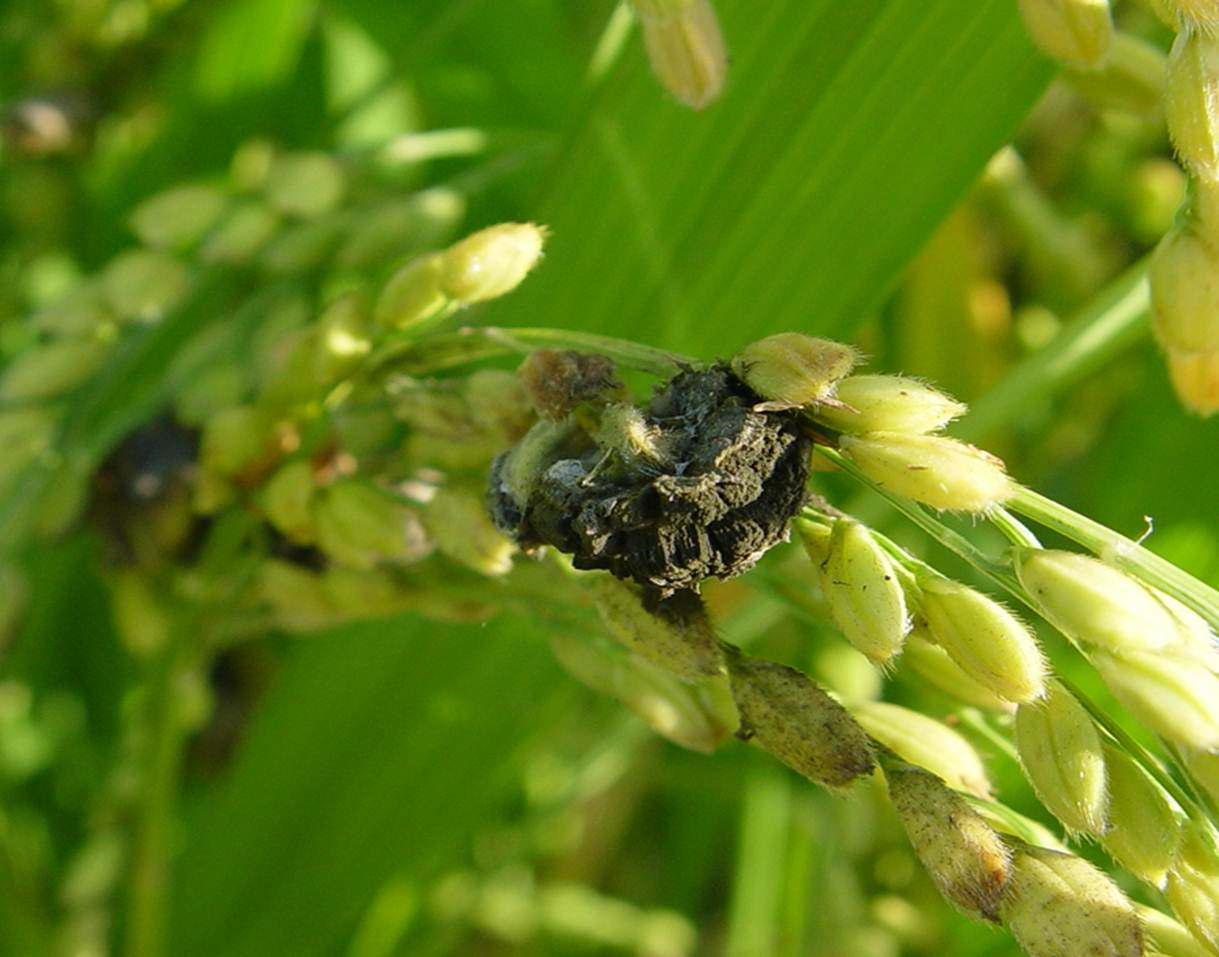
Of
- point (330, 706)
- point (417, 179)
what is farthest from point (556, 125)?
point (330, 706)

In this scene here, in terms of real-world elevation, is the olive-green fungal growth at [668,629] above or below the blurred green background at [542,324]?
above

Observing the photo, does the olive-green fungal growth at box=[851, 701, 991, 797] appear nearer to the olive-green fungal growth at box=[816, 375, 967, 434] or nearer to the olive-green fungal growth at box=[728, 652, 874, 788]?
the olive-green fungal growth at box=[728, 652, 874, 788]

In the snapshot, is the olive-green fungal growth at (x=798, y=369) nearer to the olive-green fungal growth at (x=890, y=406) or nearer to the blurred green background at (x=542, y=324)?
the olive-green fungal growth at (x=890, y=406)

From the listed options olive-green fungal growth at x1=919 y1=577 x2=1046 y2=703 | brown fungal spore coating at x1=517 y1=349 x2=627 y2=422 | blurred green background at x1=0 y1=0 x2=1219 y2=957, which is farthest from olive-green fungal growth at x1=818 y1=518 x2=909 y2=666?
blurred green background at x1=0 y1=0 x2=1219 y2=957

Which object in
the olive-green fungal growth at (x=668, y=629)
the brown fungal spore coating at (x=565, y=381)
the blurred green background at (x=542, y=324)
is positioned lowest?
the blurred green background at (x=542, y=324)

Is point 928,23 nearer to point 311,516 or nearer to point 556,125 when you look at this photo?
point 311,516

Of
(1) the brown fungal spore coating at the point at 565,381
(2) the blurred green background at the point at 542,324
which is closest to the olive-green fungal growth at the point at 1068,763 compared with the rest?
(1) the brown fungal spore coating at the point at 565,381
